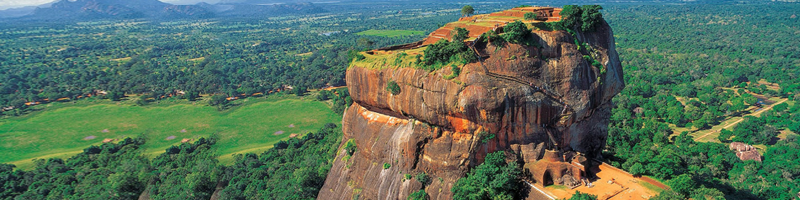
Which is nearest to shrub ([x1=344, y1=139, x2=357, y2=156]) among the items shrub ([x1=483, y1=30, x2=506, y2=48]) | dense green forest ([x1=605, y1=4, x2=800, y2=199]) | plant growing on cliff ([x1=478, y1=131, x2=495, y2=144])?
plant growing on cliff ([x1=478, y1=131, x2=495, y2=144])

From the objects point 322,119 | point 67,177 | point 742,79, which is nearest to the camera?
point 67,177

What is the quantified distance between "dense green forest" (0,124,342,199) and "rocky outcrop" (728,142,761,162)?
54697 mm

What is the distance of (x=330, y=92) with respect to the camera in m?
110

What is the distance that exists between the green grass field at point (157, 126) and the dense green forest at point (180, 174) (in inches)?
216

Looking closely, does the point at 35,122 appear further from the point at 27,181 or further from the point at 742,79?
the point at 742,79

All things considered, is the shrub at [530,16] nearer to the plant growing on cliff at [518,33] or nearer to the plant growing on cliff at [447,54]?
the plant growing on cliff at [518,33]

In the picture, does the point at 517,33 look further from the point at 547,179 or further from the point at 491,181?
the point at 547,179

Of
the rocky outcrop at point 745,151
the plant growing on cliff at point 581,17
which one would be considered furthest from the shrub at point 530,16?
the rocky outcrop at point 745,151

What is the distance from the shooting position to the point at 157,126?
93062mm

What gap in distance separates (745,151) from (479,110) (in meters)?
51.1

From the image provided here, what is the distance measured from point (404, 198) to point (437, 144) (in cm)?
544

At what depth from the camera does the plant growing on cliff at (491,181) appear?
3447 cm

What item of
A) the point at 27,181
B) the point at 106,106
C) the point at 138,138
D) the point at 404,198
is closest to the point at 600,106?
the point at 404,198

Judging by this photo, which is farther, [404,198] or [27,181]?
[27,181]
